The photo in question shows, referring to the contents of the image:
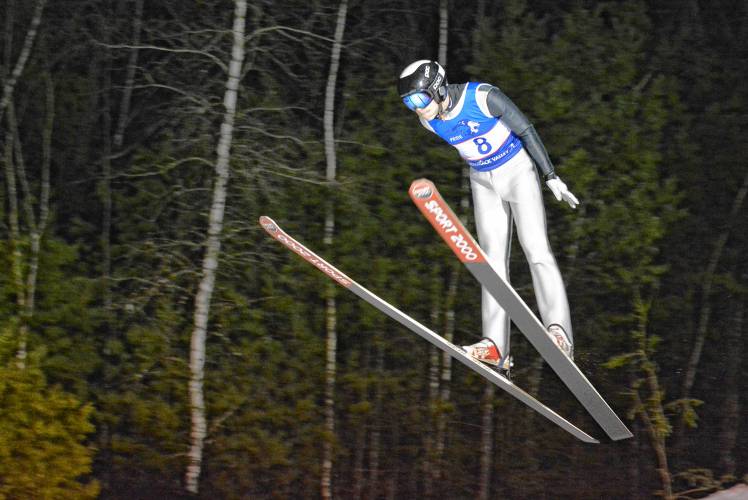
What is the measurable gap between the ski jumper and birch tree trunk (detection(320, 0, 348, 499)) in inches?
54.5

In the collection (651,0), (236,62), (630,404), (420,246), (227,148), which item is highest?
(651,0)

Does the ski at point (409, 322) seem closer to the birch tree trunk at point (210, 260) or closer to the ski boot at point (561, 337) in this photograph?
the ski boot at point (561, 337)

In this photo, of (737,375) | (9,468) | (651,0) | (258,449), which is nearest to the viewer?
(9,468)

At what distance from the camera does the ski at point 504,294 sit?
4.49 meters

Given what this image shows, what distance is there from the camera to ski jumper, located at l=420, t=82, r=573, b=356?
4781 millimetres

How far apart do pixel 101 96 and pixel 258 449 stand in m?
2.43

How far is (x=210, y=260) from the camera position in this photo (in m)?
6.14

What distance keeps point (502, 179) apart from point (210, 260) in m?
1.88

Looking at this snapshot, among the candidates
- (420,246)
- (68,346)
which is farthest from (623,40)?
(68,346)

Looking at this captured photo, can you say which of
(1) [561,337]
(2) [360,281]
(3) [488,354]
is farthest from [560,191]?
(2) [360,281]

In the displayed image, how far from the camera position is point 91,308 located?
255 inches

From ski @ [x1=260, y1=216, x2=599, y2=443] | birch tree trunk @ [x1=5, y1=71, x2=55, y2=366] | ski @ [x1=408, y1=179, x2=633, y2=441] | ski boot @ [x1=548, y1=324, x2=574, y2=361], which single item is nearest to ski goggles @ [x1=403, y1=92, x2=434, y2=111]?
ski @ [x1=408, y1=179, x2=633, y2=441]

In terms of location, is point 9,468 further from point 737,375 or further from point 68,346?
point 737,375

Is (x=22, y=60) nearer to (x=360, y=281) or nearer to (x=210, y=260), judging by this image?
(x=210, y=260)
